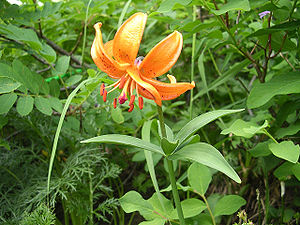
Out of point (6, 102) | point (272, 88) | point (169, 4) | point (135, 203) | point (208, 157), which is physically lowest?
Answer: point (135, 203)

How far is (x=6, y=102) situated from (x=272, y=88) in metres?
0.90

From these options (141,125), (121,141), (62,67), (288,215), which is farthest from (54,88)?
(288,215)

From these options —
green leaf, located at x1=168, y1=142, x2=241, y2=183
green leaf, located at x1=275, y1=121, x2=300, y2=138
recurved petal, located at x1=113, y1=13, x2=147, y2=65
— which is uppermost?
recurved petal, located at x1=113, y1=13, x2=147, y2=65

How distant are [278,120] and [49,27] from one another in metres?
1.43

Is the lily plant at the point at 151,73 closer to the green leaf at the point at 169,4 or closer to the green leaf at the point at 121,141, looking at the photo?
the green leaf at the point at 121,141

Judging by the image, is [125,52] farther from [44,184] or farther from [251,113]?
[251,113]

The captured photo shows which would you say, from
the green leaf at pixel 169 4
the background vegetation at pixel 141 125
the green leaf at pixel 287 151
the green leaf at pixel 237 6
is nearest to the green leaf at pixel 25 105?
the background vegetation at pixel 141 125

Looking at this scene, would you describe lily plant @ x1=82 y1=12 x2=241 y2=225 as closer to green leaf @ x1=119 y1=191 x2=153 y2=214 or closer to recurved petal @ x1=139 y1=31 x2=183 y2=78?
recurved petal @ x1=139 y1=31 x2=183 y2=78

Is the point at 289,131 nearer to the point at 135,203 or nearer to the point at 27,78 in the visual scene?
the point at 135,203

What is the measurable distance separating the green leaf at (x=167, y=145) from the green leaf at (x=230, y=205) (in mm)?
434

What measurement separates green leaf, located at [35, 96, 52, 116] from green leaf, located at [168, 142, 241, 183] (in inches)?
22.6

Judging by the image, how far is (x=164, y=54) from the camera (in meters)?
0.72

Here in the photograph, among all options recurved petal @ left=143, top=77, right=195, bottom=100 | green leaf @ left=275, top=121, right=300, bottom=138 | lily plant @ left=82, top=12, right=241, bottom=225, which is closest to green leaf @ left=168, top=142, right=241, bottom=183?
lily plant @ left=82, top=12, right=241, bottom=225

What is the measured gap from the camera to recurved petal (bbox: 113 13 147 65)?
72cm
